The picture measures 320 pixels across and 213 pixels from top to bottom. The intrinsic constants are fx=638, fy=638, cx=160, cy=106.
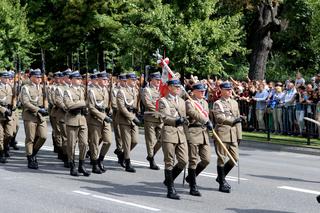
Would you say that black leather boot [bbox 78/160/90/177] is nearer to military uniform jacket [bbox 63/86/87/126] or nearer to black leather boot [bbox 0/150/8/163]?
military uniform jacket [bbox 63/86/87/126]

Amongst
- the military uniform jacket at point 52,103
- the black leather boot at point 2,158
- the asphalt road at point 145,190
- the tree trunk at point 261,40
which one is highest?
the tree trunk at point 261,40

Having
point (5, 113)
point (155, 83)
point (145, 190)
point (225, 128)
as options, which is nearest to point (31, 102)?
point (5, 113)

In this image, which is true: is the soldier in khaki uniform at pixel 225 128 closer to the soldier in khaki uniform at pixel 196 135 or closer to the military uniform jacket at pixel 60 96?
the soldier in khaki uniform at pixel 196 135

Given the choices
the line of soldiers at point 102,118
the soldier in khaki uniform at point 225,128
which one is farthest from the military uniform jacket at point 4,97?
the soldier in khaki uniform at point 225,128

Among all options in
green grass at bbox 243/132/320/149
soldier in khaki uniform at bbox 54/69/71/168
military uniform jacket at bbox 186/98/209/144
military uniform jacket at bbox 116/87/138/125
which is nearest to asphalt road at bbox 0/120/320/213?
soldier in khaki uniform at bbox 54/69/71/168

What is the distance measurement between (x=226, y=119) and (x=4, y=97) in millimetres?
6100

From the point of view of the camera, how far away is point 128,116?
45.2 ft

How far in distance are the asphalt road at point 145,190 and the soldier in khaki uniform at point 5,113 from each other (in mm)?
451

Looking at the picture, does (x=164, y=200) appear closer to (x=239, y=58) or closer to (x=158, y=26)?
(x=158, y=26)

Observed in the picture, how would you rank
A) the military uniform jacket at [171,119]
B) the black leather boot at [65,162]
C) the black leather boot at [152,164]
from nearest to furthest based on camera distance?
the military uniform jacket at [171,119], the black leather boot at [152,164], the black leather boot at [65,162]

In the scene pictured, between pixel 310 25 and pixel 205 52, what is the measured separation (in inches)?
455

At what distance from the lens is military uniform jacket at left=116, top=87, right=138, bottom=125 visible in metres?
13.9

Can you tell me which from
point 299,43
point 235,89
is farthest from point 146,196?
point 299,43

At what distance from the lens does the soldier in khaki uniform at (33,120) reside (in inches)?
556
